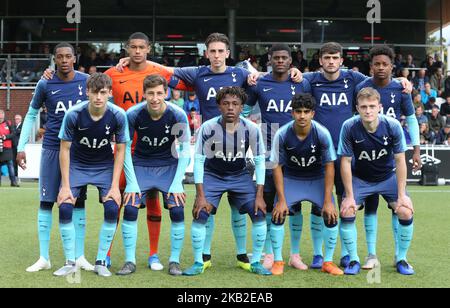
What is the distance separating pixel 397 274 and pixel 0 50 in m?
21.2

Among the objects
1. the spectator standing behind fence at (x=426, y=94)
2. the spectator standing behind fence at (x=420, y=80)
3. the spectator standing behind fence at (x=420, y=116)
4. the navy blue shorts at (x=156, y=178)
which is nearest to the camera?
the navy blue shorts at (x=156, y=178)

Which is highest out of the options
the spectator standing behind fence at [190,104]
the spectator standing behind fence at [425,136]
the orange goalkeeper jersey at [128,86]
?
the spectator standing behind fence at [190,104]

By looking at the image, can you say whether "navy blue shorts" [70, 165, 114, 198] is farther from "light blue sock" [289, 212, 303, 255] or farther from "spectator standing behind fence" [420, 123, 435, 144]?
Answer: "spectator standing behind fence" [420, 123, 435, 144]

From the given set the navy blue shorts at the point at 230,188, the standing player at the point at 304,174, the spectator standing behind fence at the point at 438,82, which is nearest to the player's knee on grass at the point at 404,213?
the standing player at the point at 304,174

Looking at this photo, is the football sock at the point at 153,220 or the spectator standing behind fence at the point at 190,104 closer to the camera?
the football sock at the point at 153,220

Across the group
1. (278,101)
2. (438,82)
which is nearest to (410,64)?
(438,82)

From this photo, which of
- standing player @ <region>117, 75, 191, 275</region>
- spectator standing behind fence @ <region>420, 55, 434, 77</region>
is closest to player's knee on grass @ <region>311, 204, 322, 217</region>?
standing player @ <region>117, 75, 191, 275</region>

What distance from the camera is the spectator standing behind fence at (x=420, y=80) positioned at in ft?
72.4

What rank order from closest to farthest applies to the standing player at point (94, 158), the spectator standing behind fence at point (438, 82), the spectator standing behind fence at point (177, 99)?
the standing player at point (94, 158), the spectator standing behind fence at point (177, 99), the spectator standing behind fence at point (438, 82)

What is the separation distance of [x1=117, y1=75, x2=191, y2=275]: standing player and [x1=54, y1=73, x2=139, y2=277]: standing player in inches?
5.6

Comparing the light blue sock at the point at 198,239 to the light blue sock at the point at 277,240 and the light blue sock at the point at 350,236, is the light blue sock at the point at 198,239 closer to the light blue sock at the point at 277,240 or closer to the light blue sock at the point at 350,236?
the light blue sock at the point at 277,240

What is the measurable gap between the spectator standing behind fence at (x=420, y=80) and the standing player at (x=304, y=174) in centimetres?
1610

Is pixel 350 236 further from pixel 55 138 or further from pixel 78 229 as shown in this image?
pixel 55 138

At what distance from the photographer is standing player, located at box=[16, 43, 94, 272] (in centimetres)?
670
